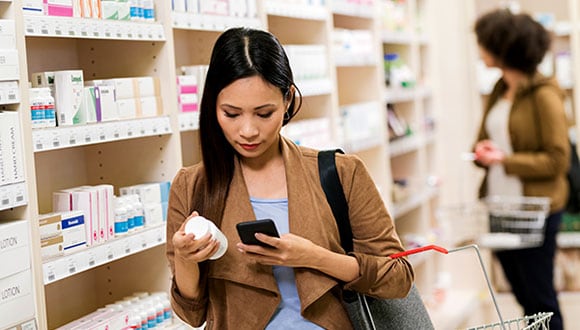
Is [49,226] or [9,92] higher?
[9,92]

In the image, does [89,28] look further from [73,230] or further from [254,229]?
[254,229]

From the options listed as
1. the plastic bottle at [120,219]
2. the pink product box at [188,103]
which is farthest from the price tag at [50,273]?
the pink product box at [188,103]

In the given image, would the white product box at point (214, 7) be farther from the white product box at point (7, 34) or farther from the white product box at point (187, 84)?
the white product box at point (7, 34)

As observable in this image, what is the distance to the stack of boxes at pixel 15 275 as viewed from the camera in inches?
105

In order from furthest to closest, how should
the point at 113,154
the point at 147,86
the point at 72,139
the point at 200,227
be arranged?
1. the point at 113,154
2. the point at 147,86
3. the point at 72,139
4. the point at 200,227

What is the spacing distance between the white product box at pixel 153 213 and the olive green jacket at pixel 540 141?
8.26ft

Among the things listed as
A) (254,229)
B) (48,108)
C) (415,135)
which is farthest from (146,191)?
(415,135)

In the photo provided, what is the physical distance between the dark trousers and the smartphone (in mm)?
3322

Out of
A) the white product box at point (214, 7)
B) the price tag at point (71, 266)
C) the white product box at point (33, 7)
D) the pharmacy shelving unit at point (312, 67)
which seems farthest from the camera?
the pharmacy shelving unit at point (312, 67)

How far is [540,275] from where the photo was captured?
17.3 feet

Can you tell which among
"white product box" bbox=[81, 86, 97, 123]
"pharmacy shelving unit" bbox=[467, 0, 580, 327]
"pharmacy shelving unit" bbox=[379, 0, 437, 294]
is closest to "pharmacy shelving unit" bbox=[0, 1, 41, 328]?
"white product box" bbox=[81, 86, 97, 123]

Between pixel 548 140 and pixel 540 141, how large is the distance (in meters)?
0.12

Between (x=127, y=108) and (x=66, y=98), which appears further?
(x=127, y=108)

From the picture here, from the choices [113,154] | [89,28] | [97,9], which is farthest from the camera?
[113,154]
